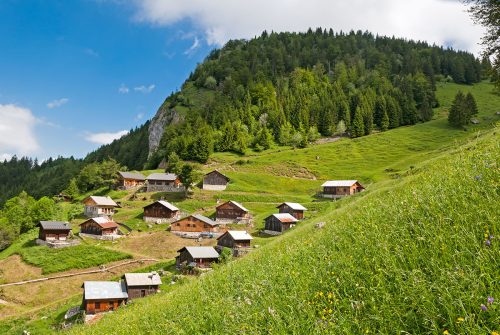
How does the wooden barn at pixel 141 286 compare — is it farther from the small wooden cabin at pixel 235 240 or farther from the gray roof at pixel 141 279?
the small wooden cabin at pixel 235 240

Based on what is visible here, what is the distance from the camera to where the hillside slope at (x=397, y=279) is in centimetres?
537

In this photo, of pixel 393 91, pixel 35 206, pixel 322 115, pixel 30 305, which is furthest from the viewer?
pixel 393 91

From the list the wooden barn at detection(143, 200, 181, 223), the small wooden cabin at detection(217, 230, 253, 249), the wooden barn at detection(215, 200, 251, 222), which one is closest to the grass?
the small wooden cabin at detection(217, 230, 253, 249)

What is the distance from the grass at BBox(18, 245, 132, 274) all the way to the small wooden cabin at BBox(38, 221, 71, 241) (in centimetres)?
315

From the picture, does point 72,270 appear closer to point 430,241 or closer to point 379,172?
point 430,241

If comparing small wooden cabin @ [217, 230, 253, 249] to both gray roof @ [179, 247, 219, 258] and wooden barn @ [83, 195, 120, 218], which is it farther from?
wooden barn @ [83, 195, 120, 218]

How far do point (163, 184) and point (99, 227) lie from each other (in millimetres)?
36215

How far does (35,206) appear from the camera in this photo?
86.4 m

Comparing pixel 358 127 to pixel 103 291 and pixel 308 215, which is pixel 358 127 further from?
pixel 103 291

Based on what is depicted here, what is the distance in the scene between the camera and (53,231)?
2677 inches

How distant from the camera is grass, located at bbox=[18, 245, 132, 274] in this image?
57.6m

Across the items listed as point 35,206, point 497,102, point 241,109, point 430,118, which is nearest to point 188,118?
point 241,109

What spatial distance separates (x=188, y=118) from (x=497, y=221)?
164m

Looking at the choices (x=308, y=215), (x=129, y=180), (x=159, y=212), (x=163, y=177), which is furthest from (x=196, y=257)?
(x=129, y=180)
